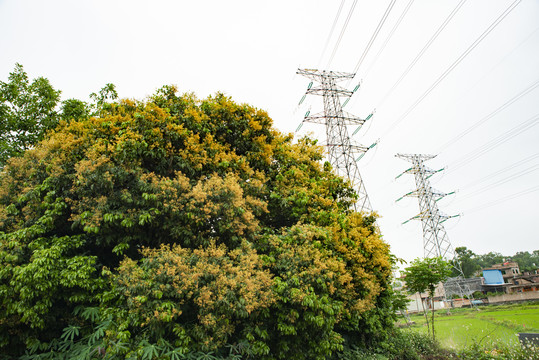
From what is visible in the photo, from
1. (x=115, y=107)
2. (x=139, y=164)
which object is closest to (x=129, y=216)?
(x=139, y=164)

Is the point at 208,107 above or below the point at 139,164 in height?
above

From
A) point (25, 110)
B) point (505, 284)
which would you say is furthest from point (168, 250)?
point (505, 284)

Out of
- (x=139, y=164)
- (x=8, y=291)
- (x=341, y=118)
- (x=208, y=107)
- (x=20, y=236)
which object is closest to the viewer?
(x=8, y=291)

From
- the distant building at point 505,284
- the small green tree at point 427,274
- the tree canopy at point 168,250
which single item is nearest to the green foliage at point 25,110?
the tree canopy at point 168,250

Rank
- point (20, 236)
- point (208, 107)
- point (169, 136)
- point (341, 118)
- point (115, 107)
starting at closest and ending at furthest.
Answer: point (20, 236)
point (169, 136)
point (115, 107)
point (208, 107)
point (341, 118)

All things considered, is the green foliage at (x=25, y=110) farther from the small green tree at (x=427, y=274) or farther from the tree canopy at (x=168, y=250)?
the small green tree at (x=427, y=274)

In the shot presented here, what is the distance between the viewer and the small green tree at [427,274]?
11.8 metres

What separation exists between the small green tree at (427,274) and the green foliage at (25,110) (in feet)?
49.5

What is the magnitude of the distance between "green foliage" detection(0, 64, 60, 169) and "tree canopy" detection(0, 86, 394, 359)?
3.11 m

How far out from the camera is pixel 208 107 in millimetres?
9609

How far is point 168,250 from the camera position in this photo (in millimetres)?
6680

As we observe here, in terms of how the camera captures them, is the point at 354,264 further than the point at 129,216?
Yes

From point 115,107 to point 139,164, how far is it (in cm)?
261

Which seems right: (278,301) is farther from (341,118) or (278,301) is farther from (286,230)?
(341,118)
